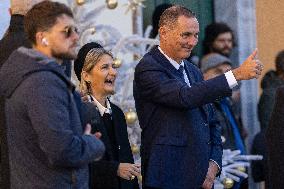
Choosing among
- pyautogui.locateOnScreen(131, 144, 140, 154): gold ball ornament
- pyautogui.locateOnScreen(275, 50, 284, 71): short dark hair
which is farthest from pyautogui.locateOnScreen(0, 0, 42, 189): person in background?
pyautogui.locateOnScreen(275, 50, 284, 71): short dark hair

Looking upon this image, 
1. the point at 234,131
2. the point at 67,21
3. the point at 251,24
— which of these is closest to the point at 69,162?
the point at 67,21

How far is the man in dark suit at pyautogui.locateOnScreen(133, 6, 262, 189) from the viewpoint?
4598mm

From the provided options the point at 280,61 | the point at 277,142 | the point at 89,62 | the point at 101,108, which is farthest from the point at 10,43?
the point at 280,61

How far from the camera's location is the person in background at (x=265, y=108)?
7.34 metres

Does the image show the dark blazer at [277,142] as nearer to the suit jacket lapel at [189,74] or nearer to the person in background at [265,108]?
the suit jacket lapel at [189,74]

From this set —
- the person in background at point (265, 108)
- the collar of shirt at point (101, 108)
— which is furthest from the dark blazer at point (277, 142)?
the person in background at point (265, 108)

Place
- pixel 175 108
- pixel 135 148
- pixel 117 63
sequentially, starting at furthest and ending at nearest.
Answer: pixel 135 148 < pixel 117 63 < pixel 175 108

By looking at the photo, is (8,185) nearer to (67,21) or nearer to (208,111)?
(67,21)

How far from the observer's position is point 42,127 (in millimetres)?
3504

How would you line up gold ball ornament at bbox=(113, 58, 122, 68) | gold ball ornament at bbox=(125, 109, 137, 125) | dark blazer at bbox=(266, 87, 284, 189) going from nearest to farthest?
dark blazer at bbox=(266, 87, 284, 189) < gold ball ornament at bbox=(113, 58, 122, 68) < gold ball ornament at bbox=(125, 109, 137, 125)

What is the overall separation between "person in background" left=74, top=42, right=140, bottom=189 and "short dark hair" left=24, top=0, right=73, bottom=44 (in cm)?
77

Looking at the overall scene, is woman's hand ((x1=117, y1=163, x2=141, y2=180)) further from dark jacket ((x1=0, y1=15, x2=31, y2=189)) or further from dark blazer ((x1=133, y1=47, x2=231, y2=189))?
dark jacket ((x1=0, y1=15, x2=31, y2=189))

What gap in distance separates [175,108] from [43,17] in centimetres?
125

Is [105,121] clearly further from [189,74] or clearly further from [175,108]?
[189,74]
